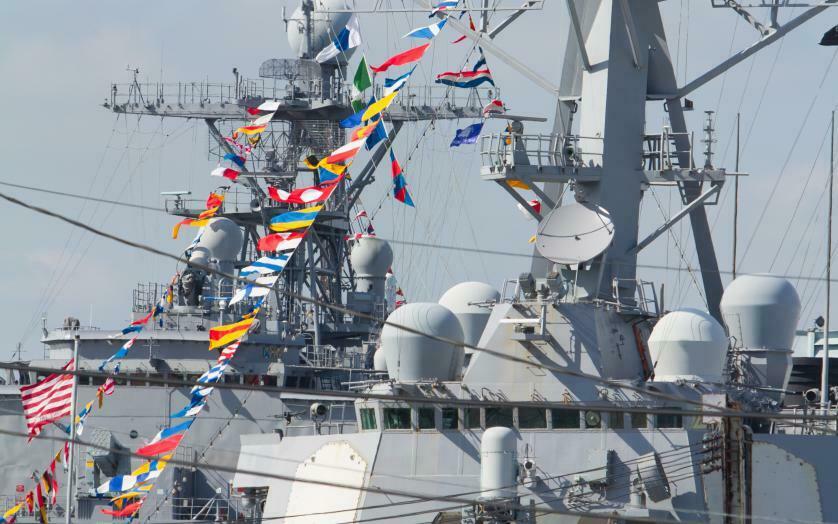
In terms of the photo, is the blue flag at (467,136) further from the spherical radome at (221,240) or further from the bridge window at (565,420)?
the spherical radome at (221,240)

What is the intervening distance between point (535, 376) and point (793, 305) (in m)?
4.71

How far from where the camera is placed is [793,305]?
74.0 ft

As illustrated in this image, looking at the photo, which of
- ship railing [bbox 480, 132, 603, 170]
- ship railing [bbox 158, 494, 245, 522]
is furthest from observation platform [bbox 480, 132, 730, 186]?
ship railing [bbox 158, 494, 245, 522]

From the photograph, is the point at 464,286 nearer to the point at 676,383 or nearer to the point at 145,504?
the point at 676,383

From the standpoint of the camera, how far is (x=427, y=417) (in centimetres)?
2027

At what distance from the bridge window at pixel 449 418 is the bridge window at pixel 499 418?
18.0 inches

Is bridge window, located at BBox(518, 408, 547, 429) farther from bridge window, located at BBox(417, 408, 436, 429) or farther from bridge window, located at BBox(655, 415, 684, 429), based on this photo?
bridge window, located at BBox(655, 415, 684, 429)

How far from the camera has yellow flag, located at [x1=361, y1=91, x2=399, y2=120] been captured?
71.6 ft

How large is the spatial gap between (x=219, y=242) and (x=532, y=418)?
55.4 ft

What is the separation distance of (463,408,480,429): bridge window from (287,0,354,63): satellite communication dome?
18.9 metres

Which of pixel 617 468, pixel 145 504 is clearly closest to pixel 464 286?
pixel 617 468

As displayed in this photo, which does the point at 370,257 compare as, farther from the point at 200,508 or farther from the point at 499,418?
the point at 499,418

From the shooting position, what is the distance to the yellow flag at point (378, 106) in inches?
859

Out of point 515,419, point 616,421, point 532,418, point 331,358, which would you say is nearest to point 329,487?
point 515,419
